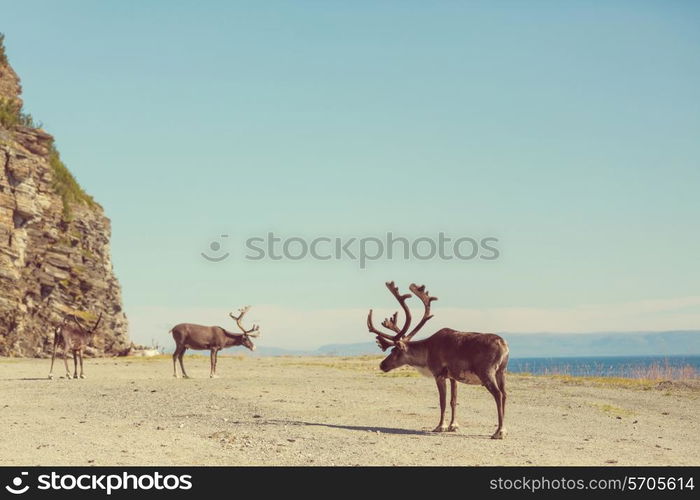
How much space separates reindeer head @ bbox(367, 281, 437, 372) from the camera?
18.9m

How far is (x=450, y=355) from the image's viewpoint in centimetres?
1767

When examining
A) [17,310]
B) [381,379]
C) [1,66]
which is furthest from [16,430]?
[1,66]

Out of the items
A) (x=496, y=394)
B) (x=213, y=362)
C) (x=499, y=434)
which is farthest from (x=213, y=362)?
(x=499, y=434)

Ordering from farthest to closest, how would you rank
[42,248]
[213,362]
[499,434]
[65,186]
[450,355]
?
[65,186] < [42,248] < [213,362] < [450,355] < [499,434]

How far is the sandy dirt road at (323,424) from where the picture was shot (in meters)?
14.2

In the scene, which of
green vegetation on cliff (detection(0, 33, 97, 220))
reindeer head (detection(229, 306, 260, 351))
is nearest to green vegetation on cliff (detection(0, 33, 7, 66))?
green vegetation on cliff (detection(0, 33, 97, 220))

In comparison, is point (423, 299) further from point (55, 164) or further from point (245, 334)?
point (55, 164)

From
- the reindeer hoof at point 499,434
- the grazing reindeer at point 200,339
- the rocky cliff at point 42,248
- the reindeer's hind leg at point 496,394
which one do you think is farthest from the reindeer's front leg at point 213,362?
the rocky cliff at point 42,248

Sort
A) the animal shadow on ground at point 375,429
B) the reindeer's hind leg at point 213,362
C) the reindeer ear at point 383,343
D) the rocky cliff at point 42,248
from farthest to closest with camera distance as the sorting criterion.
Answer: the rocky cliff at point 42,248
the reindeer's hind leg at point 213,362
the reindeer ear at point 383,343
the animal shadow on ground at point 375,429

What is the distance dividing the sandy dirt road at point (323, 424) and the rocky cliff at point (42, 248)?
747 inches

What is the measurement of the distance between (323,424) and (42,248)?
124ft

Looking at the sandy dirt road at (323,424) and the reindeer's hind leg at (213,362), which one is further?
the reindeer's hind leg at (213,362)

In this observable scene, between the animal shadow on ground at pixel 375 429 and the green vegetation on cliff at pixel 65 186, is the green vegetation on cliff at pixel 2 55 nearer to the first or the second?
the green vegetation on cliff at pixel 65 186
